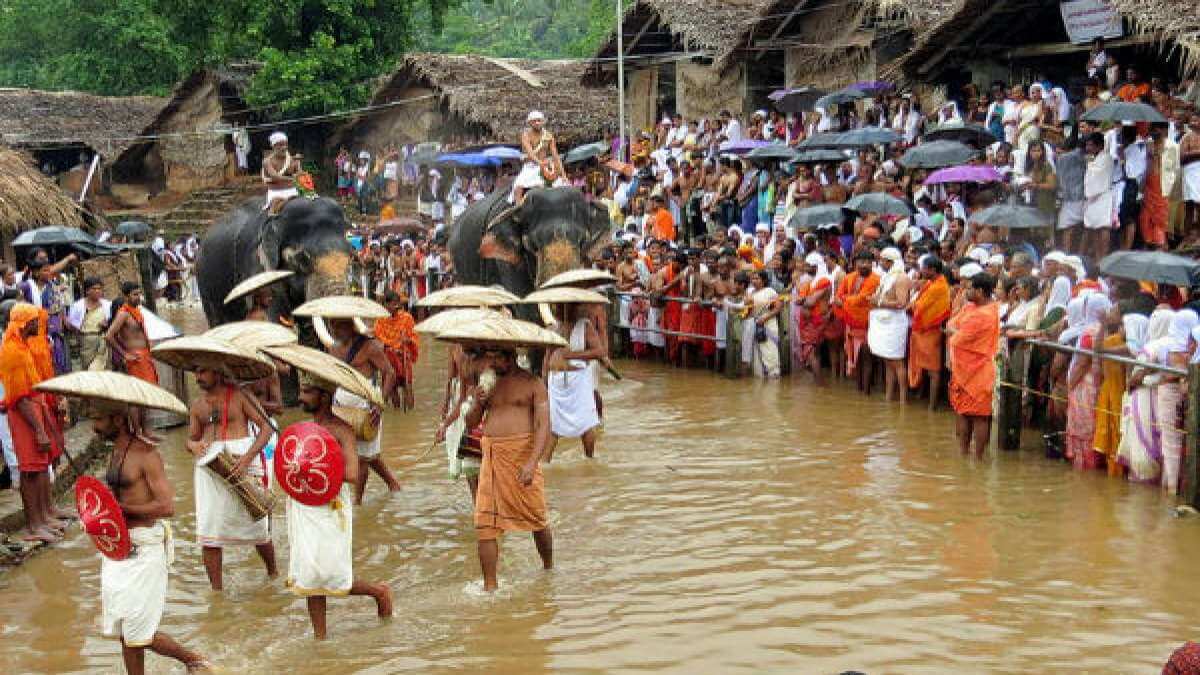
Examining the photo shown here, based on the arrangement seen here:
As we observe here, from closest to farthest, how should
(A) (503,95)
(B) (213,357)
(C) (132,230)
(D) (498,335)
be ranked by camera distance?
1. (D) (498,335)
2. (B) (213,357)
3. (A) (503,95)
4. (C) (132,230)

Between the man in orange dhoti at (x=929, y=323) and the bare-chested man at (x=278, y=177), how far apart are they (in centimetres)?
643

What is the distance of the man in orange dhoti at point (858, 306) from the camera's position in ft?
48.6

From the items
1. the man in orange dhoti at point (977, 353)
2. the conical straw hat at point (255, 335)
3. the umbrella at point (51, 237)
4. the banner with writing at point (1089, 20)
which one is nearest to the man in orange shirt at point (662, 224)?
the banner with writing at point (1089, 20)

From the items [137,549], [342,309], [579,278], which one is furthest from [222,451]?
[579,278]

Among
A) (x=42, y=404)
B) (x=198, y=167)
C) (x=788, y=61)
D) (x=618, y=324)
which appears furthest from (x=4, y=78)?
(x=42, y=404)

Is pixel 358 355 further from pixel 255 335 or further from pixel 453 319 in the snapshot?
pixel 453 319

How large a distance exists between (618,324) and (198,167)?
22.7 metres

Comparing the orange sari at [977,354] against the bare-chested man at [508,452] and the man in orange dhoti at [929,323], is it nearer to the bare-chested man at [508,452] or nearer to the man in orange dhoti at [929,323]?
the man in orange dhoti at [929,323]

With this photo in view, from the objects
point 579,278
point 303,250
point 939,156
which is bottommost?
point 579,278

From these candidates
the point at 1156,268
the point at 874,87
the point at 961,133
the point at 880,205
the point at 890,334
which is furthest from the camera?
the point at 874,87

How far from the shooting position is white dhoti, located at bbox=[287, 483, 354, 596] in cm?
724

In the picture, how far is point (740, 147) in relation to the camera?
20.8 m

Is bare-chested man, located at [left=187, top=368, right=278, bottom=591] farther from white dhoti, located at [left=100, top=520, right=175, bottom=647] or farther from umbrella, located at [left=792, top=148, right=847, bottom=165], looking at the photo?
umbrella, located at [left=792, top=148, right=847, bottom=165]

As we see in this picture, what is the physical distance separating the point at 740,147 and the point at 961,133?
12.8 feet
